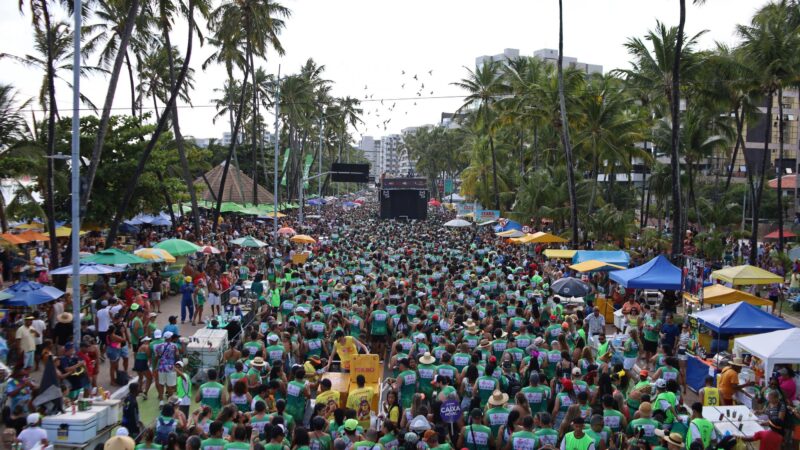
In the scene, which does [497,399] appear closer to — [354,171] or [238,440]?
[238,440]

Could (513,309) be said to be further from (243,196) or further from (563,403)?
(243,196)

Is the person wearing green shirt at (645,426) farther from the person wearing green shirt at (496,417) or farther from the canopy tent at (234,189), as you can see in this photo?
the canopy tent at (234,189)

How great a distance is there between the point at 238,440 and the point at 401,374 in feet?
9.94

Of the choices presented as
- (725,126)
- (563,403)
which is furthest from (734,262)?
(563,403)

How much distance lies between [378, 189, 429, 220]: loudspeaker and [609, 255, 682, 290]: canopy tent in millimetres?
44137

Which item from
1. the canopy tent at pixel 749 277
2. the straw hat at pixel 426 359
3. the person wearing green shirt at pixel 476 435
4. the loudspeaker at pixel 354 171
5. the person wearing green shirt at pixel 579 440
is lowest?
the person wearing green shirt at pixel 476 435

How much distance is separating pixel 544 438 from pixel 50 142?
53.2 feet

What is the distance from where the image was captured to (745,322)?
13055 millimetres

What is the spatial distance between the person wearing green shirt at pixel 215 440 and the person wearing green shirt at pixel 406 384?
293 centimetres

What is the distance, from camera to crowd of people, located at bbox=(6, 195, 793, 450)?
7801 millimetres

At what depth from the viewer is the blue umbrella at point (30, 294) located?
13594 millimetres

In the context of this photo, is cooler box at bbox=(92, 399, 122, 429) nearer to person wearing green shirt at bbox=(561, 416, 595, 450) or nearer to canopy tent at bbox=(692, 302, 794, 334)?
person wearing green shirt at bbox=(561, 416, 595, 450)

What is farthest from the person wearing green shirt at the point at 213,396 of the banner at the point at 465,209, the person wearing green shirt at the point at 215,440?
the banner at the point at 465,209

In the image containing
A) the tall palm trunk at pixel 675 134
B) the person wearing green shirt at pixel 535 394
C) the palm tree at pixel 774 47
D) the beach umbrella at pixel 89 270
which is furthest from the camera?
the palm tree at pixel 774 47
